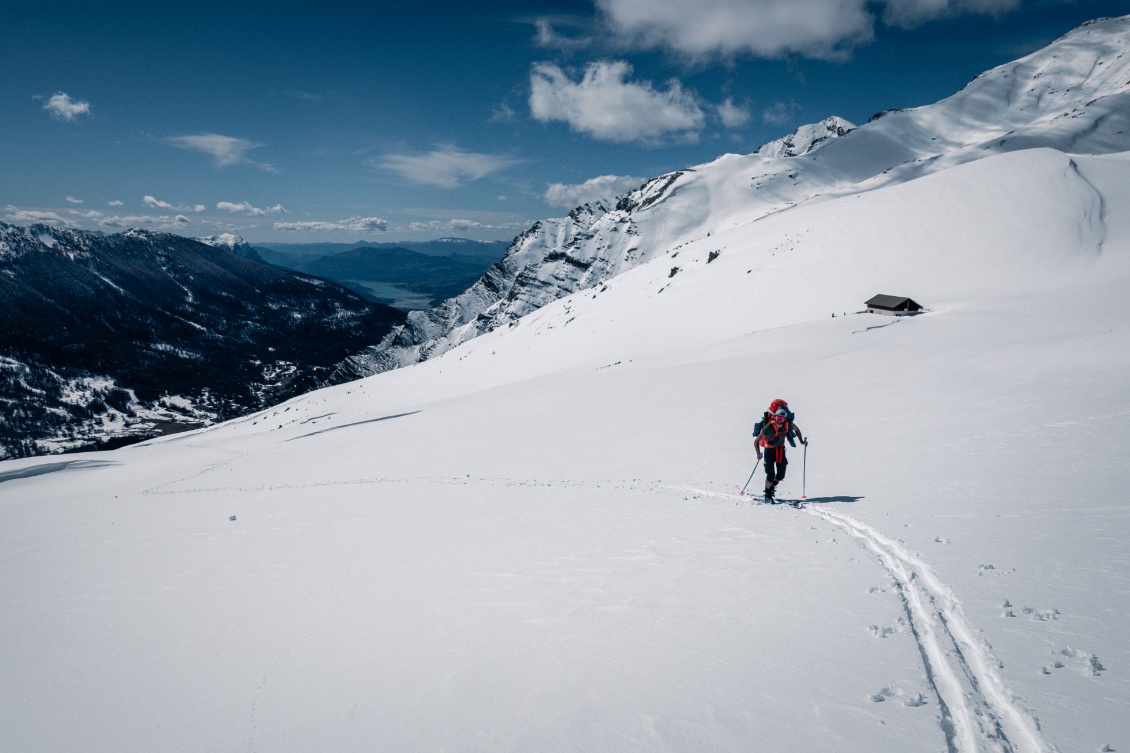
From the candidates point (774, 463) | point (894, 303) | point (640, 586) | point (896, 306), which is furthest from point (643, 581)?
point (894, 303)

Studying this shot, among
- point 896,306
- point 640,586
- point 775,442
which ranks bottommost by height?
point 640,586

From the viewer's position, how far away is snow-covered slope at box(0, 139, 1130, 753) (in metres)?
4.22

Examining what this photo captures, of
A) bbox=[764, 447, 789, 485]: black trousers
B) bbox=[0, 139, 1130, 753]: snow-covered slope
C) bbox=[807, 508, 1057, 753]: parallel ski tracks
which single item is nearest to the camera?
bbox=[807, 508, 1057, 753]: parallel ski tracks

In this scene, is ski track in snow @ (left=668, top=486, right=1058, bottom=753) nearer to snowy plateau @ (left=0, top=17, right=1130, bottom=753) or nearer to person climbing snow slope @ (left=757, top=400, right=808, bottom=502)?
snowy plateau @ (left=0, top=17, right=1130, bottom=753)

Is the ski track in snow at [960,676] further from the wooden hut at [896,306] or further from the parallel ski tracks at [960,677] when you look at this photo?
the wooden hut at [896,306]

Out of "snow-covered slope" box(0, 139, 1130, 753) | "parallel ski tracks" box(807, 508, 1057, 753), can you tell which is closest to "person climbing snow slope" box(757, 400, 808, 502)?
"snow-covered slope" box(0, 139, 1130, 753)

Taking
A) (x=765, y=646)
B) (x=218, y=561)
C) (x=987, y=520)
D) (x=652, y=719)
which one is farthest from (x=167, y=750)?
(x=987, y=520)

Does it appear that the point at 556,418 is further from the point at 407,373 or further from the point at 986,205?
the point at 407,373

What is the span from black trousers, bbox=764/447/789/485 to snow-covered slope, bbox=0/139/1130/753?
32.0 inches

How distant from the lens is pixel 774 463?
36.3 feet

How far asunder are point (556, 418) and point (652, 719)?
19.4m

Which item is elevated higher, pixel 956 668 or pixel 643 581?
pixel 956 668

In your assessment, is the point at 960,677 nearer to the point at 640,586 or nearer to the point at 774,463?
the point at 640,586

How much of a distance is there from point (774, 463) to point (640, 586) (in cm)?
571
